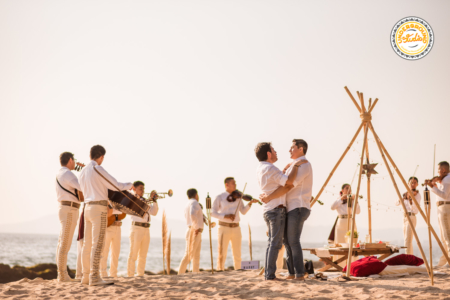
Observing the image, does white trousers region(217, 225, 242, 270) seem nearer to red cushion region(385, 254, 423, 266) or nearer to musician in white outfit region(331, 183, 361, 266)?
musician in white outfit region(331, 183, 361, 266)

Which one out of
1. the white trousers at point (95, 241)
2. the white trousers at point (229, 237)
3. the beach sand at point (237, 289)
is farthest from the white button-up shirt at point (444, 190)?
the white trousers at point (95, 241)

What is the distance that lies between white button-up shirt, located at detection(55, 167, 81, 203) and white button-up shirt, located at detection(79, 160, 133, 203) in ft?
2.00

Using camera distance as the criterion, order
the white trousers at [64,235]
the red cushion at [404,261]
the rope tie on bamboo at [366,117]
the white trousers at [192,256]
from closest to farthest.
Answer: the white trousers at [64,235], the rope tie on bamboo at [366,117], the red cushion at [404,261], the white trousers at [192,256]

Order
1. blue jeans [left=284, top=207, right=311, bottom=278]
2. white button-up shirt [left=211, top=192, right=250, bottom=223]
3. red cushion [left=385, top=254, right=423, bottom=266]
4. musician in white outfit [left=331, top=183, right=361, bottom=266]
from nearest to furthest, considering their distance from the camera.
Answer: blue jeans [left=284, top=207, right=311, bottom=278] < red cushion [left=385, top=254, right=423, bottom=266] < white button-up shirt [left=211, top=192, right=250, bottom=223] < musician in white outfit [left=331, top=183, right=361, bottom=266]

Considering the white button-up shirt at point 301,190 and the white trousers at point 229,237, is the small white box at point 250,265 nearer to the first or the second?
the white trousers at point 229,237

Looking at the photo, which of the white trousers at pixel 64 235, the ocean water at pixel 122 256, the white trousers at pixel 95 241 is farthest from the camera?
the ocean water at pixel 122 256

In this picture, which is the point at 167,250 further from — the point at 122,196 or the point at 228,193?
the point at 122,196

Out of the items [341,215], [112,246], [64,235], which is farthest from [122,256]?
[64,235]

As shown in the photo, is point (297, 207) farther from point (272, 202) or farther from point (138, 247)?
point (138, 247)

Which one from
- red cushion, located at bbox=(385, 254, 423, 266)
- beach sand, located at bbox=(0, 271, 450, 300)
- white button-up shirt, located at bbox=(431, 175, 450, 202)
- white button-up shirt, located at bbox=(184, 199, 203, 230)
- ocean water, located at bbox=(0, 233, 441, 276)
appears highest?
white button-up shirt, located at bbox=(431, 175, 450, 202)

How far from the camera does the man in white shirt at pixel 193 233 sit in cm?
870

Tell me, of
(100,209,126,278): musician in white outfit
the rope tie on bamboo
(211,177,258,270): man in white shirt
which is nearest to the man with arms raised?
the rope tie on bamboo

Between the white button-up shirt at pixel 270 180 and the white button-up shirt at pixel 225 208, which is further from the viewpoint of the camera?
the white button-up shirt at pixel 225 208

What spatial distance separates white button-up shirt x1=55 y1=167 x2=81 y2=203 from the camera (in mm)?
6504
